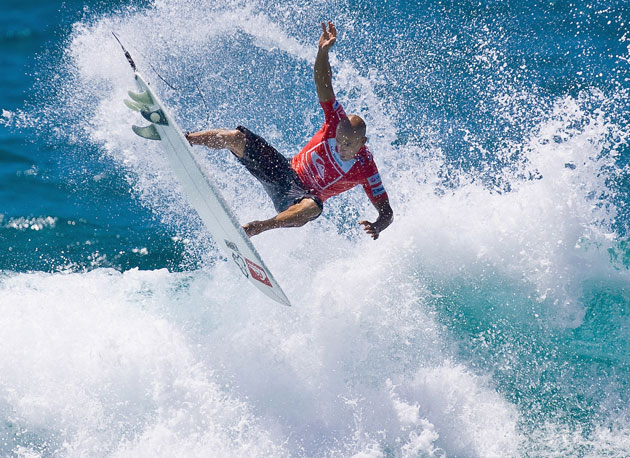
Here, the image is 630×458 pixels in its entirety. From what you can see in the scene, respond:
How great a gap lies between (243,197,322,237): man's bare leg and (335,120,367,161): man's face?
530 millimetres

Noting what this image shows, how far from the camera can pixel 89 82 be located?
27.8ft

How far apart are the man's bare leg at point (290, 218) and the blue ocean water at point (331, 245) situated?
148 centimetres

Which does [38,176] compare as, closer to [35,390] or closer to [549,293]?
[35,390]

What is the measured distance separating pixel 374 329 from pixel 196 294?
6.58 ft

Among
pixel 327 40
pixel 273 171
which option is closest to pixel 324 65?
pixel 327 40

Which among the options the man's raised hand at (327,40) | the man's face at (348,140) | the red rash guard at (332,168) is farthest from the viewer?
the red rash guard at (332,168)

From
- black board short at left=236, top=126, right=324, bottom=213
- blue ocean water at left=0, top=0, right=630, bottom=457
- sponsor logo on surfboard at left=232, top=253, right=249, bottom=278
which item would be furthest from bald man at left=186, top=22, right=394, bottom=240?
blue ocean water at left=0, top=0, right=630, bottom=457

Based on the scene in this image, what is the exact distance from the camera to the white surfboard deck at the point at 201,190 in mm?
5105

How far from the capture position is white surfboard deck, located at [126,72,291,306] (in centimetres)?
511

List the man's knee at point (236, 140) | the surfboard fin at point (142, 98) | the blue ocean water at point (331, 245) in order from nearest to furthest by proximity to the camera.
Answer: the surfboard fin at point (142, 98) < the man's knee at point (236, 140) < the blue ocean water at point (331, 245)

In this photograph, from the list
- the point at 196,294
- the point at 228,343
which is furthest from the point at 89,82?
the point at 228,343

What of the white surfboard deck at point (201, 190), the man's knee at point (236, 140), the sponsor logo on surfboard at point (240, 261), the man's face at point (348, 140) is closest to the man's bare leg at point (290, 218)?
the white surfboard deck at point (201, 190)

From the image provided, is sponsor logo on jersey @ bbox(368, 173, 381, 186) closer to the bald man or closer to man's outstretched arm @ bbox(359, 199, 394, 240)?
the bald man

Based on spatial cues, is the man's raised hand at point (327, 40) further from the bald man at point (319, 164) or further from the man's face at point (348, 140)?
the man's face at point (348, 140)
